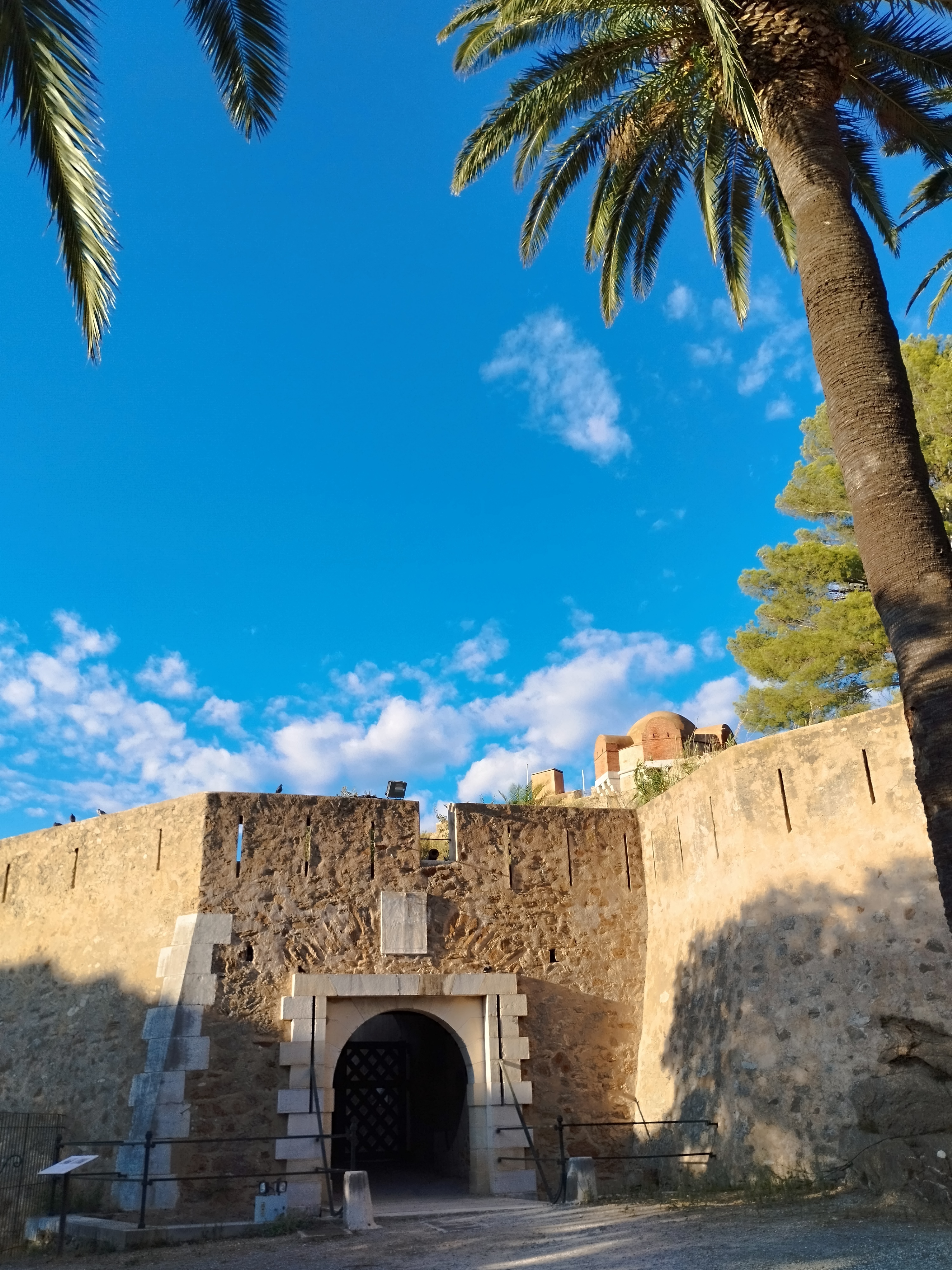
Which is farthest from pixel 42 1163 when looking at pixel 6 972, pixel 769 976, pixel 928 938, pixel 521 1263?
pixel 928 938

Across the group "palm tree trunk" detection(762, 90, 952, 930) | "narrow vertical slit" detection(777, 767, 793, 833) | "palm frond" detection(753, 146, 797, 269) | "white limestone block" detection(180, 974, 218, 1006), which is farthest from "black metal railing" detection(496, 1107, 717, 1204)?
"palm frond" detection(753, 146, 797, 269)

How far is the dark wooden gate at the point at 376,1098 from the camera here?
48.3 feet

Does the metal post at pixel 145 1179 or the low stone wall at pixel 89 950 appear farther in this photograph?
the low stone wall at pixel 89 950

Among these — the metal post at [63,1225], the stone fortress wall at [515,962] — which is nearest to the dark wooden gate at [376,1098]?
the stone fortress wall at [515,962]

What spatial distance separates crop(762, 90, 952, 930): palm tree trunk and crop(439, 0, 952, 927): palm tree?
1 cm

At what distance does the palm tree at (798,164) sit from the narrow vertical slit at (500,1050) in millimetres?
6952

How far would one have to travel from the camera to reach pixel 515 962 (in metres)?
11.8

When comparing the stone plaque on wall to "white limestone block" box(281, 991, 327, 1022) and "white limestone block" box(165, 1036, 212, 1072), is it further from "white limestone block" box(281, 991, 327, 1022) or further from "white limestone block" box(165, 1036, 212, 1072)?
"white limestone block" box(165, 1036, 212, 1072)

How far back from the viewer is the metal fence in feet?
32.0

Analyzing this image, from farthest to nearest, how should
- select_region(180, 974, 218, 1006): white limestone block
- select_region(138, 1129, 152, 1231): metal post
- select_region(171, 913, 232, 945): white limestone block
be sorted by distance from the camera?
1. select_region(171, 913, 232, 945): white limestone block
2. select_region(180, 974, 218, 1006): white limestone block
3. select_region(138, 1129, 152, 1231): metal post

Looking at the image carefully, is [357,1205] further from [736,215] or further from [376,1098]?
[736,215]

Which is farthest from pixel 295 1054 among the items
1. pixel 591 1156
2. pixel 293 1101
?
pixel 591 1156

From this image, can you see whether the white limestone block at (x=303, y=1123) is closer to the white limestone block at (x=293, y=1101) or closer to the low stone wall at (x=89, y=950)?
the white limestone block at (x=293, y=1101)

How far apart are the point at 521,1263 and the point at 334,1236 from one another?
7.84 feet
